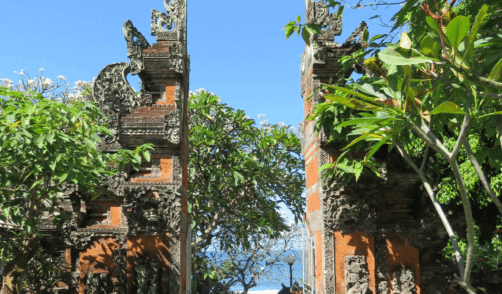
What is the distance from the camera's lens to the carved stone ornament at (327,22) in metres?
8.43

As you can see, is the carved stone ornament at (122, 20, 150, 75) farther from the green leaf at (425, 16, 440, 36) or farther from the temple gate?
the green leaf at (425, 16, 440, 36)

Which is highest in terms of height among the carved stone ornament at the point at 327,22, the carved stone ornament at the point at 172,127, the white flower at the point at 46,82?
the white flower at the point at 46,82

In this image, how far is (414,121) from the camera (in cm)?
404

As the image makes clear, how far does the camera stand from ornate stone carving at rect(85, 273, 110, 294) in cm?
845

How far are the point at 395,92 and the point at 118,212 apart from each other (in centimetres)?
632

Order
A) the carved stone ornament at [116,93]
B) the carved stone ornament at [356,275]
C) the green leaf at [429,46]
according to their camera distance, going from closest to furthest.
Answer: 1. the green leaf at [429,46]
2. the carved stone ornament at [356,275]
3. the carved stone ornament at [116,93]

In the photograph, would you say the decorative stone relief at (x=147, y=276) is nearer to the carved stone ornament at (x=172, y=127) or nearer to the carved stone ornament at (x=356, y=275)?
the carved stone ornament at (x=172, y=127)

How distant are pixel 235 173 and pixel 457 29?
349 inches

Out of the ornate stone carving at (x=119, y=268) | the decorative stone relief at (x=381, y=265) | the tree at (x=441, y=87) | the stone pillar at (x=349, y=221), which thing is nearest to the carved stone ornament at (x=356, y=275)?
the stone pillar at (x=349, y=221)

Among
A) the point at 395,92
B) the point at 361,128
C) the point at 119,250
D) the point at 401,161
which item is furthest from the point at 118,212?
the point at 395,92

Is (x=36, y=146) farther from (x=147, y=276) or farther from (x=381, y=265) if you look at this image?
(x=381, y=265)

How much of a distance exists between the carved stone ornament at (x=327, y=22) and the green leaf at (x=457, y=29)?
5317 mm

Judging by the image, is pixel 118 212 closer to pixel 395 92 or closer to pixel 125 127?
pixel 125 127

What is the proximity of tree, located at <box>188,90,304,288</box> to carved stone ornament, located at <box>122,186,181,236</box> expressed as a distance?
3.59 meters
